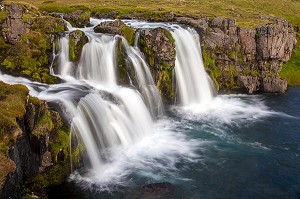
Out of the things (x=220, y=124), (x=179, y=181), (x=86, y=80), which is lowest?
(x=179, y=181)

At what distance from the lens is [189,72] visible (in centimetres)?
4478

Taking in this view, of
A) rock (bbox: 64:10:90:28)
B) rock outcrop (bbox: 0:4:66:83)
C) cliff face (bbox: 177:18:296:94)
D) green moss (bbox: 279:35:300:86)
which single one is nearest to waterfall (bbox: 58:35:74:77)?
rock outcrop (bbox: 0:4:66:83)

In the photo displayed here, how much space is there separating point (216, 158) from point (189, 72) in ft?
58.6

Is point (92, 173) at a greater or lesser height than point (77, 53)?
lesser

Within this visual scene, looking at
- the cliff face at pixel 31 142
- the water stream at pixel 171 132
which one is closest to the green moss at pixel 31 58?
the water stream at pixel 171 132

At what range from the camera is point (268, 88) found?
5100 centimetres

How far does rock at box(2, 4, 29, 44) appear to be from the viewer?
38.2 metres

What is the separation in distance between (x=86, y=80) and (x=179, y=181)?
16966mm

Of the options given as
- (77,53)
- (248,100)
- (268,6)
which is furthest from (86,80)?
(268,6)

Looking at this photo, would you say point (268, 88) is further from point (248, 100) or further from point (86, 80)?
point (86, 80)

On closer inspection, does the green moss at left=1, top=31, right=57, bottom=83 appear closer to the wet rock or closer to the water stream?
the water stream

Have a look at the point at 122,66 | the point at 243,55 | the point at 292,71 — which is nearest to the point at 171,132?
the point at 122,66

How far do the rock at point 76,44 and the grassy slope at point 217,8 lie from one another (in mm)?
29198

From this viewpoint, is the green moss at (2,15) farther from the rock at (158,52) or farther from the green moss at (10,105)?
the green moss at (10,105)
